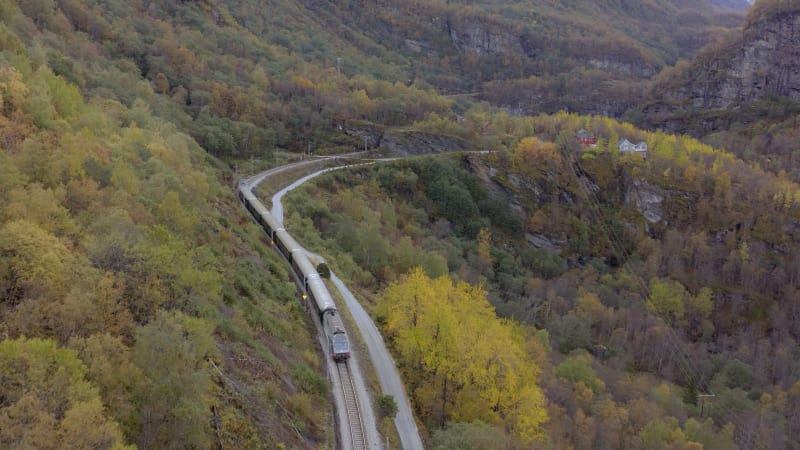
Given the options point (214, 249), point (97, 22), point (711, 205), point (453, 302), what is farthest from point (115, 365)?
point (711, 205)

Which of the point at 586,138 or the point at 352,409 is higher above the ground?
the point at 352,409

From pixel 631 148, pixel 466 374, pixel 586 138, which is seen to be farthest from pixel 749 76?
pixel 466 374

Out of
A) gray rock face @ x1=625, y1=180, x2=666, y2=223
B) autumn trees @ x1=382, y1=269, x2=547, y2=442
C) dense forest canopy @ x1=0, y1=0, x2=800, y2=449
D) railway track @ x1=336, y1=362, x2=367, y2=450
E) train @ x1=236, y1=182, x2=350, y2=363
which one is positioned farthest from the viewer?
gray rock face @ x1=625, y1=180, x2=666, y2=223

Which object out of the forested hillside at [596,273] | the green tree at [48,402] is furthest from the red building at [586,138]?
the green tree at [48,402]

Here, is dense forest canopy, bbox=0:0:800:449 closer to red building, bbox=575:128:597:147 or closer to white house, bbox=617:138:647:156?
red building, bbox=575:128:597:147

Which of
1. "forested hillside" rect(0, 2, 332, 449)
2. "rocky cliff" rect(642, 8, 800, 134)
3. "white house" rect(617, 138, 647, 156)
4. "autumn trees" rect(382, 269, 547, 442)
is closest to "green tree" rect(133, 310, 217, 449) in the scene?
"forested hillside" rect(0, 2, 332, 449)

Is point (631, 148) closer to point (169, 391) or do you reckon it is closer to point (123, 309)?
point (123, 309)
